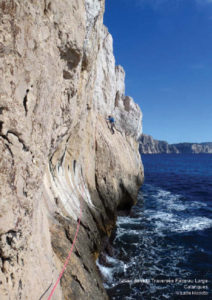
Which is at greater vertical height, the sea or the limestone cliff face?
the limestone cliff face

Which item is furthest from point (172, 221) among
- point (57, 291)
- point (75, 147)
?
point (57, 291)

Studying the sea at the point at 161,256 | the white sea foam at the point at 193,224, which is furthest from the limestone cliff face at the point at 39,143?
the white sea foam at the point at 193,224

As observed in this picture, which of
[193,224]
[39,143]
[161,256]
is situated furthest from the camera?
[193,224]

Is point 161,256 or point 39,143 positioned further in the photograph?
point 161,256

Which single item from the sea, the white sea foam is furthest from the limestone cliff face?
the white sea foam

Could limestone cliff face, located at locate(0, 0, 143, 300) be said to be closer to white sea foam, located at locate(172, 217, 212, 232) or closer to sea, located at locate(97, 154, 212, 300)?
sea, located at locate(97, 154, 212, 300)

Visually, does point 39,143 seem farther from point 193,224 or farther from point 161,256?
point 193,224

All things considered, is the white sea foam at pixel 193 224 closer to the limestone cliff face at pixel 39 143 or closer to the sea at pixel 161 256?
the sea at pixel 161 256

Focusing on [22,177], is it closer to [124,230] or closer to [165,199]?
[124,230]

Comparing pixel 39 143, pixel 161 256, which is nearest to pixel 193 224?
pixel 161 256

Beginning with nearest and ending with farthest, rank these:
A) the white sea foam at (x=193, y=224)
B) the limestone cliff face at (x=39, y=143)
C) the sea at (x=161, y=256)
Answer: the limestone cliff face at (x=39, y=143) < the sea at (x=161, y=256) < the white sea foam at (x=193, y=224)

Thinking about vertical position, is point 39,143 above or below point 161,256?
above

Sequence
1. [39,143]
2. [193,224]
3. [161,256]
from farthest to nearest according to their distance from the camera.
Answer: [193,224] < [161,256] < [39,143]

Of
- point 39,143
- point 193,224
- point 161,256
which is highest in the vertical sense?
point 39,143
